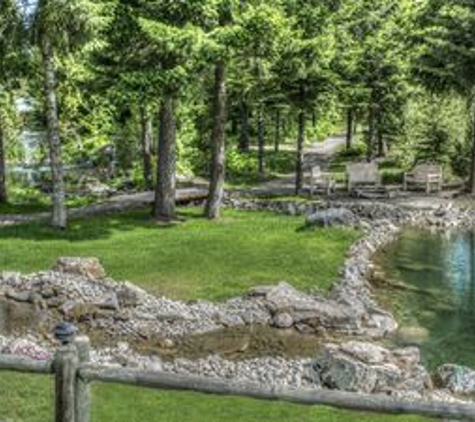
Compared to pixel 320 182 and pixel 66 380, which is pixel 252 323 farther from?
pixel 320 182

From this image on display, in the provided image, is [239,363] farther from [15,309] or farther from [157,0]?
[157,0]

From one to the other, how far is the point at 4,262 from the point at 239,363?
10.2m

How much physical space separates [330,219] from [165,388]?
24.0 metres

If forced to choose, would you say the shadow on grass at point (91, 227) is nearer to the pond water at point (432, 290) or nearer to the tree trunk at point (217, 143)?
the tree trunk at point (217, 143)

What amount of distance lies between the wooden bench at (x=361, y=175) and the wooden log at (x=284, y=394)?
34354 millimetres

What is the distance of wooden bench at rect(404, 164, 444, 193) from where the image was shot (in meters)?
41.6

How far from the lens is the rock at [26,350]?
1543 centimetres

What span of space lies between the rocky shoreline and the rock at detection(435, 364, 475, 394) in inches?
0.8

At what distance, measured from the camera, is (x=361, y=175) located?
4122cm

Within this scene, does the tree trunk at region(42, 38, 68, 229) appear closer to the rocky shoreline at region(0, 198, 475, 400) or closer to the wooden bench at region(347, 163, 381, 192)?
the rocky shoreline at region(0, 198, 475, 400)

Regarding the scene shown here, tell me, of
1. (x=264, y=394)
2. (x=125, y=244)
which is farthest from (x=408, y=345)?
(x=264, y=394)

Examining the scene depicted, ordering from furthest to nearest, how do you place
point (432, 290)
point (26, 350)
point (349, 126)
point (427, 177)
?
1. point (349, 126)
2. point (427, 177)
3. point (432, 290)
4. point (26, 350)

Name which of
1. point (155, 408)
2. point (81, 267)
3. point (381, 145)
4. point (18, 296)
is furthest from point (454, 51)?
point (155, 408)

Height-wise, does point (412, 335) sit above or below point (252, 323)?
below
